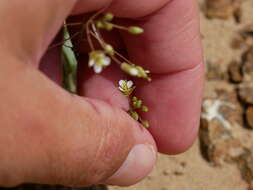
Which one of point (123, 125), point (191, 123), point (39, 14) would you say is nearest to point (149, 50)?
point (191, 123)

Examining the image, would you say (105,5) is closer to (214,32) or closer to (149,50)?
(149,50)

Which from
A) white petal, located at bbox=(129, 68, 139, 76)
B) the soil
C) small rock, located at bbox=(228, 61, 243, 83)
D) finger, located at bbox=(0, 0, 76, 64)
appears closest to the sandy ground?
the soil

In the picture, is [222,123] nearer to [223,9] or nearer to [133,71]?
[223,9]

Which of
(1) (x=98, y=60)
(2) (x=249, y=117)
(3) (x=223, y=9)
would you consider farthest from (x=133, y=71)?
(3) (x=223, y=9)

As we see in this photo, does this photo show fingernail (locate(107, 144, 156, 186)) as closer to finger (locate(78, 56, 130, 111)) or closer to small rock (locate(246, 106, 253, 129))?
finger (locate(78, 56, 130, 111))

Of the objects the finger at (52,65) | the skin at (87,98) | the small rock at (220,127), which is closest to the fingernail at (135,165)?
the skin at (87,98)

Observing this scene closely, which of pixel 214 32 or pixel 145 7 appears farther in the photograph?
pixel 214 32
